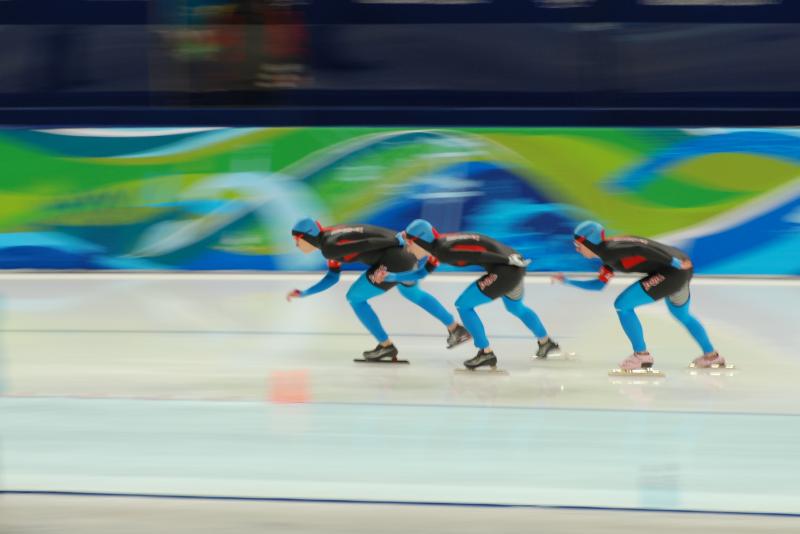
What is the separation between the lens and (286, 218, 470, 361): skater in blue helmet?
9.52 metres

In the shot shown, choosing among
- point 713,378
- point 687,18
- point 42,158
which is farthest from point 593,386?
point 42,158

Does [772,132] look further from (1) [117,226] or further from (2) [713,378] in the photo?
(1) [117,226]

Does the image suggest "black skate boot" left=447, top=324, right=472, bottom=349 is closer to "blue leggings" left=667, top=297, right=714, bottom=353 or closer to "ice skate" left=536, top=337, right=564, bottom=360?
"ice skate" left=536, top=337, right=564, bottom=360

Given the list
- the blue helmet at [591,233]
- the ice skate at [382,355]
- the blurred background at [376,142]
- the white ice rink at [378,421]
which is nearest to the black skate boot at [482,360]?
the white ice rink at [378,421]

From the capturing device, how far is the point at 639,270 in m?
9.20

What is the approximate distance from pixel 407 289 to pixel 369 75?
5131 millimetres

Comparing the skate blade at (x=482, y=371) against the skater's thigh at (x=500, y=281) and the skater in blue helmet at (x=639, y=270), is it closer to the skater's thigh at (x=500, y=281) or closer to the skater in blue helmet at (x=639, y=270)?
the skater's thigh at (x=500, y=281)

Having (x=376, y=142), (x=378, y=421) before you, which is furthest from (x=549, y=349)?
(x=376, y=142)

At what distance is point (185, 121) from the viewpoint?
14.3 m

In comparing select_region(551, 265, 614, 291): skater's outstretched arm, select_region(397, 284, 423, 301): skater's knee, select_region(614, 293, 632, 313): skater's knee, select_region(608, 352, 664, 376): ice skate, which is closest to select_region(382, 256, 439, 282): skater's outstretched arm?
select_region(397, 284, 423, 301): skater's knee

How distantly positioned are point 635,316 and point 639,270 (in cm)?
32

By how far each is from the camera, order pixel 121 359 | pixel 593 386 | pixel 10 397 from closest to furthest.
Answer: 1. pixel 10 397
2. pixel 593 386
3. pixel 121 359

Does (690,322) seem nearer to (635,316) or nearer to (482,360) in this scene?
(635,316)

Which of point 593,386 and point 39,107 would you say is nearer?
point 593,386
